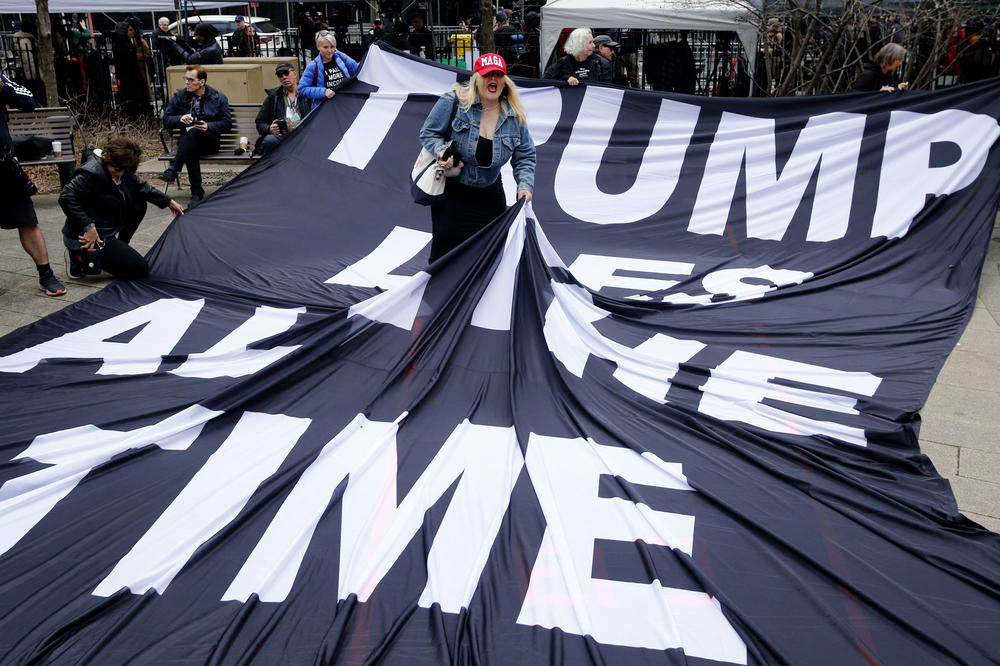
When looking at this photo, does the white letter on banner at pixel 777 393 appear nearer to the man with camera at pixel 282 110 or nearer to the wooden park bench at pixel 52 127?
the man with camera at pixel 282 110

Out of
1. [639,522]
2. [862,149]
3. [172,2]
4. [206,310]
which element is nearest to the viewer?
[639,522]

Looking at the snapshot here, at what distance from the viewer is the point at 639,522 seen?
3482mm

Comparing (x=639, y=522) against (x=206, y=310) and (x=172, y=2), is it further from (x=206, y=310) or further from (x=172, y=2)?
(x=172, y=2)

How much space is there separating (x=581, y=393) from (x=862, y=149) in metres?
4.25

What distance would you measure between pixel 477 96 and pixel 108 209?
3.37 m

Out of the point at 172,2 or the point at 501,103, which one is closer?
the point at 501,103

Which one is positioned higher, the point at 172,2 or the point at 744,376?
the point at 172,2

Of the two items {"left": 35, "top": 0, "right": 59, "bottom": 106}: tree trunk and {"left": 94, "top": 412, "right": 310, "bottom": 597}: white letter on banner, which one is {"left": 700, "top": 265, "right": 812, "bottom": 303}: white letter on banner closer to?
{"left": 94, "top": 412, "right": 310, "bottom": 597}: white letter on banner

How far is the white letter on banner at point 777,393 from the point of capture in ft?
14.1

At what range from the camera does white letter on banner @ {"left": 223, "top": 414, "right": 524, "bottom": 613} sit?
3.20m

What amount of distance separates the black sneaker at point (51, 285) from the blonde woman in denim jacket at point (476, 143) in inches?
129

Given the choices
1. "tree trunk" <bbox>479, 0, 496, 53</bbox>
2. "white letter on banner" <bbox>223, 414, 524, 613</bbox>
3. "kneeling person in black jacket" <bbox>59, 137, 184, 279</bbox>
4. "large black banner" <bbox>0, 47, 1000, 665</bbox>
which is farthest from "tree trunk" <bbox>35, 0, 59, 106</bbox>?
"white letter on banner" <bbox>223, 414, 524, 613</bbox>

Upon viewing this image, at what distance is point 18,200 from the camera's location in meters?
6.44

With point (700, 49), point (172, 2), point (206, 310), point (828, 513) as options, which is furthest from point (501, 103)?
point (172, 2)
